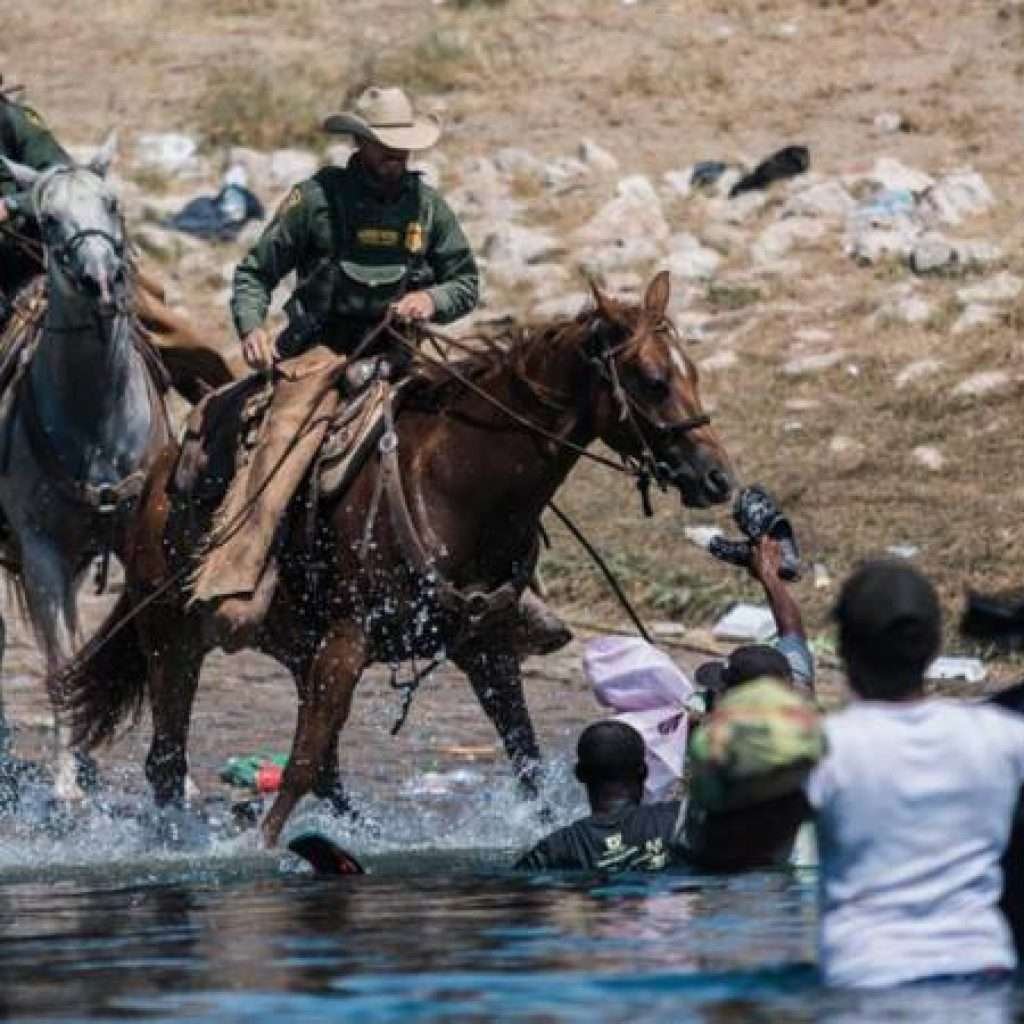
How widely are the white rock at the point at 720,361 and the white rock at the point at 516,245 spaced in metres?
2.84

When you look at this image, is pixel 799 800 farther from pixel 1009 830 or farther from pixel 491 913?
pixel 491 913

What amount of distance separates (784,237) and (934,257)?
166 centimetres

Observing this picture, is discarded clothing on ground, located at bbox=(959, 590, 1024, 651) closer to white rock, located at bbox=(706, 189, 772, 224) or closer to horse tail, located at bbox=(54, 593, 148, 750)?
horse tail, located at bbox=(54, 593, 148, 750)

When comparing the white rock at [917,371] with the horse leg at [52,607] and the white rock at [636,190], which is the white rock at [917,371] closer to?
the white rock at [636,190]

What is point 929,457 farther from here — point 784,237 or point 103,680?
point 103,680

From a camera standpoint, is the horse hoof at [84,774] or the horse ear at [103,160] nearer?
the horse hoof at [84,774]

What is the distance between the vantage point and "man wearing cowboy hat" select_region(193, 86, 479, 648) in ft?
42.8

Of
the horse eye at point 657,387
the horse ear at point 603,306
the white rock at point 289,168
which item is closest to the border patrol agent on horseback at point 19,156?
the horse ear at point 603,306

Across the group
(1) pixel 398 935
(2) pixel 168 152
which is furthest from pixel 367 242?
(2) pixel 168 152

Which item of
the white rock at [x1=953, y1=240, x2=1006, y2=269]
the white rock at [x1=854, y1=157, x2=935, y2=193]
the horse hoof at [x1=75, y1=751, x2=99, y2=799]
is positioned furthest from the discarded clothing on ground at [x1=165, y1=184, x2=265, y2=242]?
the horse hoof at [x1=75, y1=751, x2=99, y2=799]

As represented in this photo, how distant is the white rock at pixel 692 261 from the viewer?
2497 cm

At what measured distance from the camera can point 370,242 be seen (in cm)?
1340

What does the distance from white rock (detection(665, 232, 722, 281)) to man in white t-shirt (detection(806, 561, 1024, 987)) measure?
17.5 metres

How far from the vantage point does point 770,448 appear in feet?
69.3
